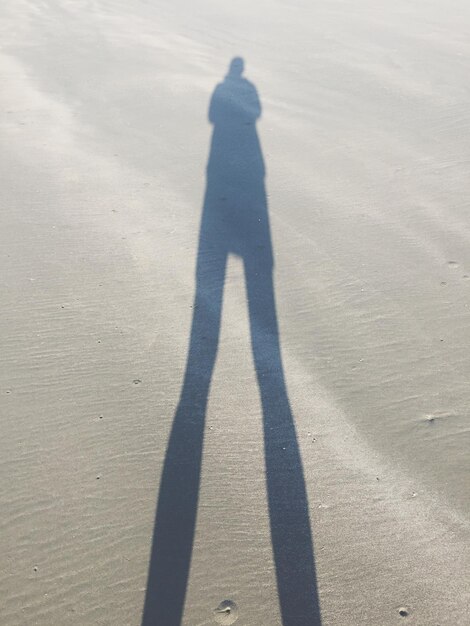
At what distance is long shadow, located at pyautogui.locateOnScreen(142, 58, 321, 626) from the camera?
3.31m

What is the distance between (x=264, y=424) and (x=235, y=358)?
681 millimetres

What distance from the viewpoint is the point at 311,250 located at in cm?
596

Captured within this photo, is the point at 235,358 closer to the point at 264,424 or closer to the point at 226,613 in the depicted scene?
the point at 264,424

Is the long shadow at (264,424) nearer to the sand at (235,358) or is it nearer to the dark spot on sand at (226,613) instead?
the sand at (235,358)

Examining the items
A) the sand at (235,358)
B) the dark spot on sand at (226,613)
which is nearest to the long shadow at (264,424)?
the sand at (235,358)

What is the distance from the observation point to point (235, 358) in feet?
15.5

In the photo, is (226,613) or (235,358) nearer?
(226,613)

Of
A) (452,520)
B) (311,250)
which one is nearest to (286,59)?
(311,250)

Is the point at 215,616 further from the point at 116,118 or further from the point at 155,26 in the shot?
the point at 155,26

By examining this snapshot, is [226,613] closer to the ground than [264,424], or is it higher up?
closer to the ground

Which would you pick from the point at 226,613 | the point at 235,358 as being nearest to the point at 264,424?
the point at 235,358

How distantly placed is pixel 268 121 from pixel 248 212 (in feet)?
8.66

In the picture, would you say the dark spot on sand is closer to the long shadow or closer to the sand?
the sand

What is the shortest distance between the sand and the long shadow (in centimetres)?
2
